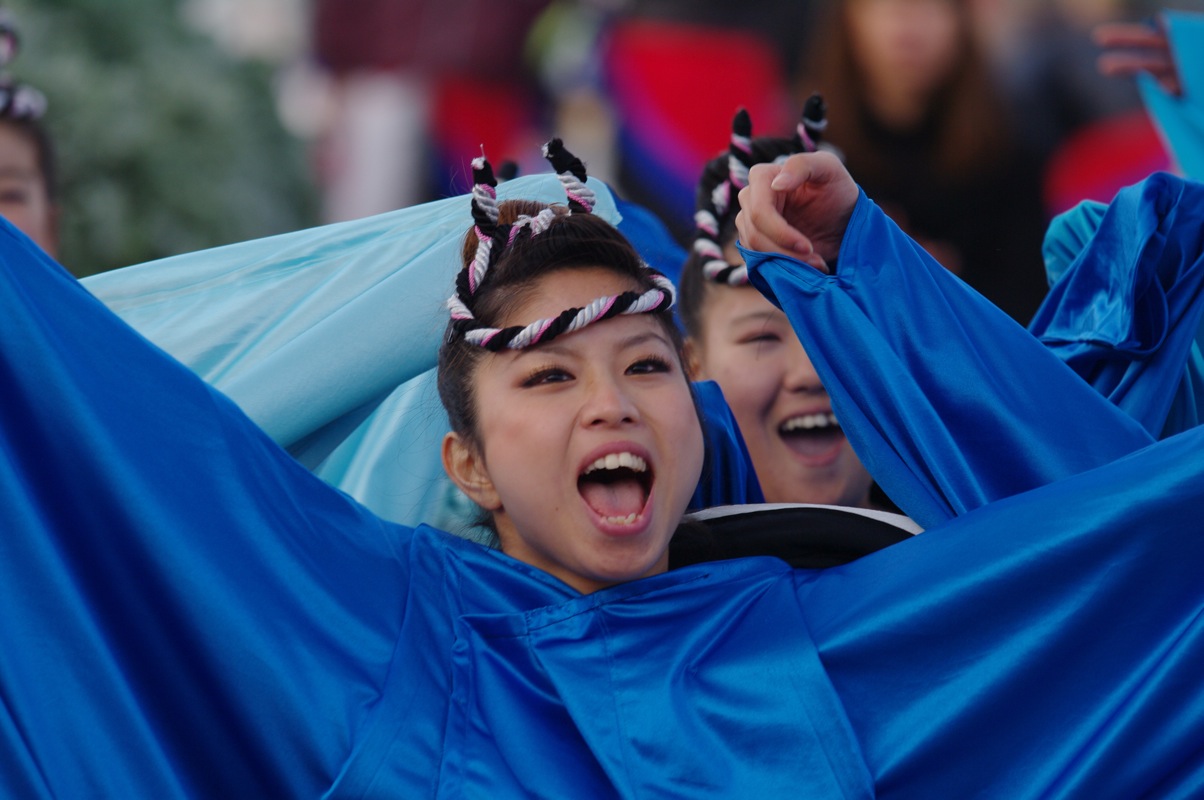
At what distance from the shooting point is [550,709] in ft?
5.66

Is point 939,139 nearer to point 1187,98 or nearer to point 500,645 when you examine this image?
point 1187,98

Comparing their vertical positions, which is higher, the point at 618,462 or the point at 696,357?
the point at 618,462

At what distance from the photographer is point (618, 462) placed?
175 cm

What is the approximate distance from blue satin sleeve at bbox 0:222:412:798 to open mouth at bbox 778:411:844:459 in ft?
3.49

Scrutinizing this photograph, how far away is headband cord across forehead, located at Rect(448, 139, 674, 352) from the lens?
1804 millimetres

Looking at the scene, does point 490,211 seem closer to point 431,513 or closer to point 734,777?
point 431,513

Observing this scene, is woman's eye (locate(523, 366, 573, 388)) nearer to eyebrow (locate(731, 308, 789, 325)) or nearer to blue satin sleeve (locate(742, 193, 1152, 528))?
blue satin sleeve (locate(742, 193, 1152, 528))

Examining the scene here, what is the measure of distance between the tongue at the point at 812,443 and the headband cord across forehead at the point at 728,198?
0.28 metres

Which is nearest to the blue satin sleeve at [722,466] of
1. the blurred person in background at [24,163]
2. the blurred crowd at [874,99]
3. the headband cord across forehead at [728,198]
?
the headband cord across forehead at [728,198]

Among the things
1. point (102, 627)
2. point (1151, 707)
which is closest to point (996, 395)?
point (1151, 707)

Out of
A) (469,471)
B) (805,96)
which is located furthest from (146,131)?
(469,471)

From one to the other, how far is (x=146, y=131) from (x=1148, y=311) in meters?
5.43

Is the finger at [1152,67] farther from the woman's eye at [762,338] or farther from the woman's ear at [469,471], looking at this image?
the woman's ear at [469,471]

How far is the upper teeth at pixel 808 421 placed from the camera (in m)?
2.55
